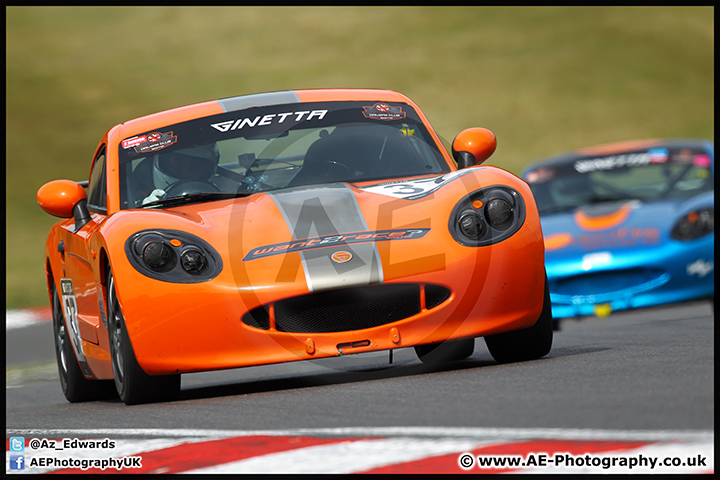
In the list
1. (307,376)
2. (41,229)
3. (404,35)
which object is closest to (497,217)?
(307,376)

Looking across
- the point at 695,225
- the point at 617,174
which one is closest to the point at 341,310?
the point at 695,225

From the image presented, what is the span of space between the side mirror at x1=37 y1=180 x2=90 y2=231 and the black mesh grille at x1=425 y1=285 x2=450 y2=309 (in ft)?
7.19

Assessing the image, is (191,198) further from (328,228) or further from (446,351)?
(446,351)

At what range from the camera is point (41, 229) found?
29531mm

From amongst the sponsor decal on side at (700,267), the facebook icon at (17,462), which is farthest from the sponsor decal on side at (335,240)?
the sponsor decal on side at (700,267)

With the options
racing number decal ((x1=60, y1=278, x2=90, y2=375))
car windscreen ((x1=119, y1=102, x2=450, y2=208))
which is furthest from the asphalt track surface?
car windscreen ((x1=119, y1=102, x2=450, y2=208))

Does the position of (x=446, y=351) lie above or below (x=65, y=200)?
below

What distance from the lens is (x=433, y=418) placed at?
392 centimetres

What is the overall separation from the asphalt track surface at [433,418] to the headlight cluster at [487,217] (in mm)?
587

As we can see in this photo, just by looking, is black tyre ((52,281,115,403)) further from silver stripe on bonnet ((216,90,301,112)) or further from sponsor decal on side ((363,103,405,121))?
sponsor decal on side ((363,103,405,121))

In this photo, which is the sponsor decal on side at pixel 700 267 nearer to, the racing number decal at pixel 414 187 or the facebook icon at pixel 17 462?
the racing number decal at pixel 414 187

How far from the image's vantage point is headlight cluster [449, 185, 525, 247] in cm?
510

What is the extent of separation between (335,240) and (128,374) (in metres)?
1.11

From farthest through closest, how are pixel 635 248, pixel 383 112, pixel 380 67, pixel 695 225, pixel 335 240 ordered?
pixel 380 67 → pixel 695 225 → pixel 635 248 → pixel 383 112 → pixel 335 240
